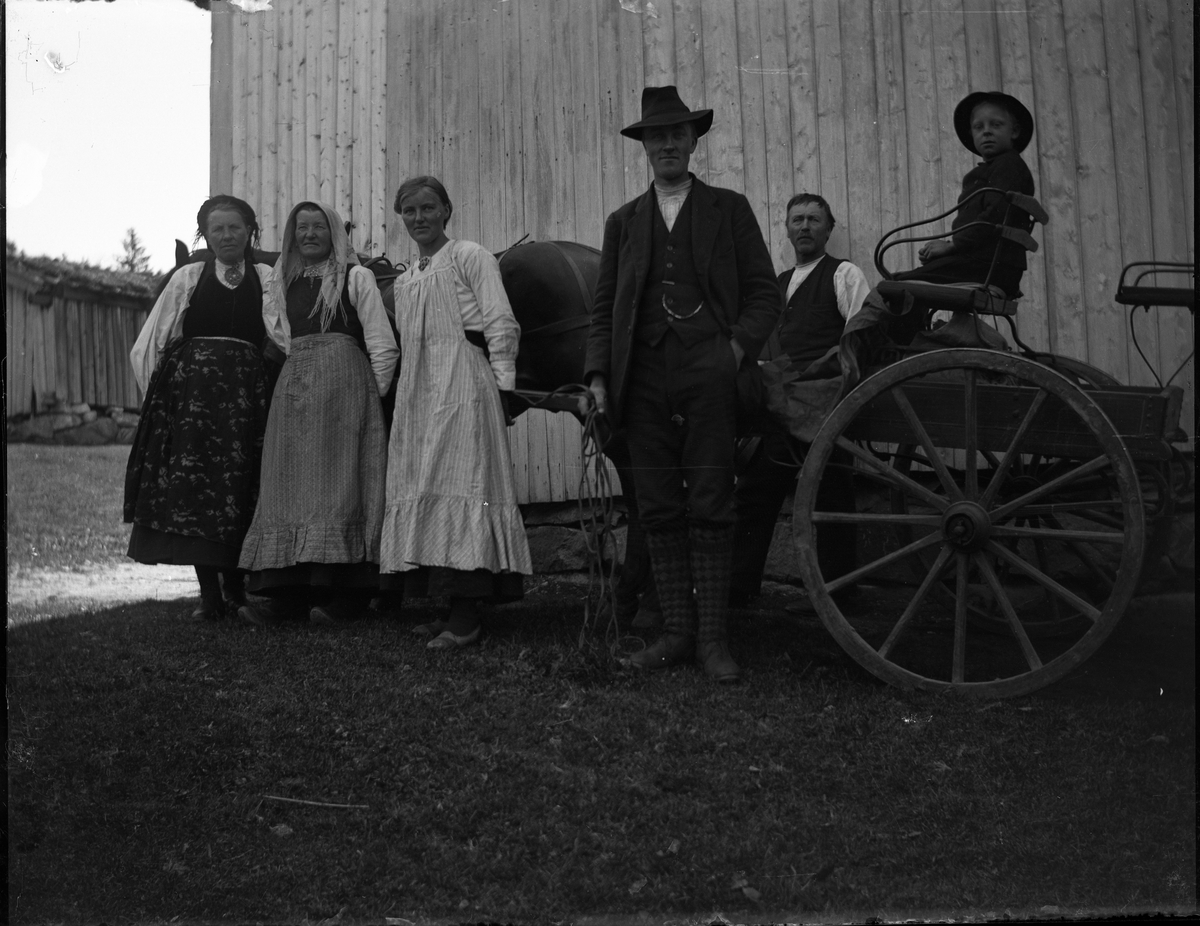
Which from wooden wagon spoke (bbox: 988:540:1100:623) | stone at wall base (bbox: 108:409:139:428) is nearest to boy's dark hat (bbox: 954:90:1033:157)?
wooden wagon spoke (bbox: 988:540:1100:623)

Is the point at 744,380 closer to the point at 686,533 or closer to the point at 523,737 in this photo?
the point at 686,533

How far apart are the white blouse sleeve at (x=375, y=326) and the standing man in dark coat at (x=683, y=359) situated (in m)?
1.08

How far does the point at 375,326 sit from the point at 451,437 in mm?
694

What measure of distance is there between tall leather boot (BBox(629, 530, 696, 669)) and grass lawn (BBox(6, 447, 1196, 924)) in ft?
0.52

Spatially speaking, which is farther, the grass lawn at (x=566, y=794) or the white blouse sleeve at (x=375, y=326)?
the white blouse sleeve at (x=375, y=326)

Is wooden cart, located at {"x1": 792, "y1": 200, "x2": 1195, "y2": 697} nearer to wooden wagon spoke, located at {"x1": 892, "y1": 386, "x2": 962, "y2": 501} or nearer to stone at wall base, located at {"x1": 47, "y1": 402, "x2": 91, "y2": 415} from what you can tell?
wooden wagon spoke, located at {"x1": 892, "y1": 386, "x2": 962, "y2": 501}

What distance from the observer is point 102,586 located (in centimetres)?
537

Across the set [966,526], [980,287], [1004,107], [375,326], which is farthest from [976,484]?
[375,326]

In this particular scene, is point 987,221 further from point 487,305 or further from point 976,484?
point 487,305

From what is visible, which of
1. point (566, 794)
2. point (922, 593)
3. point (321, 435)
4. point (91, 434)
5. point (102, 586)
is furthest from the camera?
point (91, 434)

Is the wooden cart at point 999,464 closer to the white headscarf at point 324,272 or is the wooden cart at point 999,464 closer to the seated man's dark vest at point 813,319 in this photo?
the seated man's dark vest at point 813,319

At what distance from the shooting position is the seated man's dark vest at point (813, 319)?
16.4ft

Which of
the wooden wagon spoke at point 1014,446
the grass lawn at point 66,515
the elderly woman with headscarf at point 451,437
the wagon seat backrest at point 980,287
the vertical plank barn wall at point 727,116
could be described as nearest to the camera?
the wooden wagon spoke at point 1014,446

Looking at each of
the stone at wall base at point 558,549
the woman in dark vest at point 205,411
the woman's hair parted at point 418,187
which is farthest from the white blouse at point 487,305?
the stone at wall base at point 558,549
